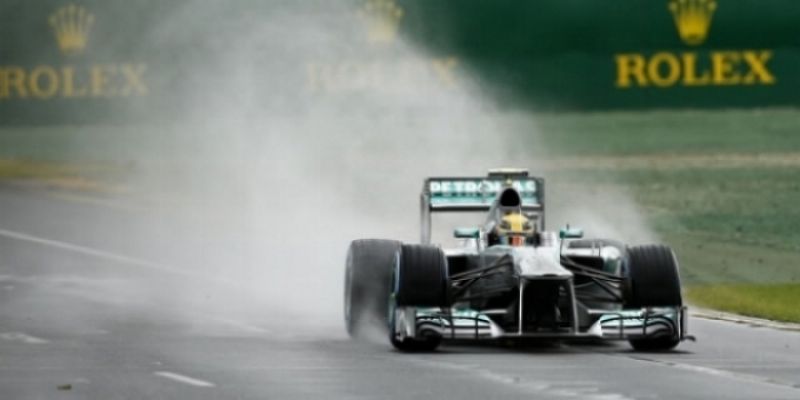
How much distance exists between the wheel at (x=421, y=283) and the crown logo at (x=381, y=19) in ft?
64.7

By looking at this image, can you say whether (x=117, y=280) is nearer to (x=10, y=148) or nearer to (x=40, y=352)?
(x=40, y=352)

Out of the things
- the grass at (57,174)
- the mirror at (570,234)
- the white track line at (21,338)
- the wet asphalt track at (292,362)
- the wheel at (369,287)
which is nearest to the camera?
the wet asphalt track at (292,362)

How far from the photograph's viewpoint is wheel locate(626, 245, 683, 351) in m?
19.2

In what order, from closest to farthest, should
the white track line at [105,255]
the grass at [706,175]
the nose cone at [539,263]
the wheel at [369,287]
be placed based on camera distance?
the nose cone at [539,263], the wheel at [369,287], the white track line at [105,255], the grass at [706,175]

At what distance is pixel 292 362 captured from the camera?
1842 cm

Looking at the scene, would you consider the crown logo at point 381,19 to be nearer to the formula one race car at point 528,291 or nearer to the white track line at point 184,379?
the formula one race car at point 528,291

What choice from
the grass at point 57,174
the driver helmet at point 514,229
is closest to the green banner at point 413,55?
the grass at point 57,174

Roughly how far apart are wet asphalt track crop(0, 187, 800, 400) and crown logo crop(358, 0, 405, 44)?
13412 millimetres

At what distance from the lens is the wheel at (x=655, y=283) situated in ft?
63.2

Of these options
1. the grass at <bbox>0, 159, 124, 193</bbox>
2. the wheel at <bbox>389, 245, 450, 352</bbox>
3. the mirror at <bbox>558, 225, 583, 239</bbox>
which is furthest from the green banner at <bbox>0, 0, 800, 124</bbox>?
the wheel at <bbox>389, 245, 450, 352</bbox>

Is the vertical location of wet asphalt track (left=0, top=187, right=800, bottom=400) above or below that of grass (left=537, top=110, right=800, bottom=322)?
below

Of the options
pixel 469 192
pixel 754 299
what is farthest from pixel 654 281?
pixel 754 299

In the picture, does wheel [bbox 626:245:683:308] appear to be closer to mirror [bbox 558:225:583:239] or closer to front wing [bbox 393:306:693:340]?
front wing [bbox 393:306:693:340]

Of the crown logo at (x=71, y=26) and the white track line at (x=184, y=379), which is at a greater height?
the crown logo at (x=71, y=26)
